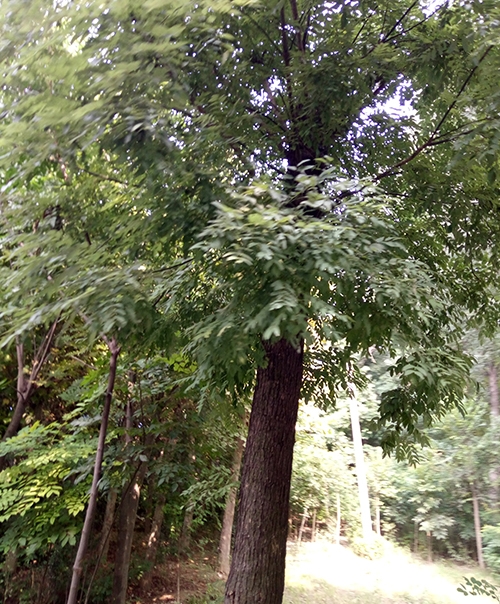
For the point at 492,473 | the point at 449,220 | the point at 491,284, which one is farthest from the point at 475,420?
the point at 449,220

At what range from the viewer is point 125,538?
492 centimetres

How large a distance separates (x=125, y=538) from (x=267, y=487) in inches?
111

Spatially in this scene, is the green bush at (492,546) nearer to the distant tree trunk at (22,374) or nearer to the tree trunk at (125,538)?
the tree trunk at (125,538)

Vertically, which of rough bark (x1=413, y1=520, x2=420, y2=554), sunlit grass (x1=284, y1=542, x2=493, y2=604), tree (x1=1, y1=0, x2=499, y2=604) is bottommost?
sunlit grass (x1=284, y1=542, x2=493, y2=604)

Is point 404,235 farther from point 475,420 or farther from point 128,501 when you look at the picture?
point 475,420

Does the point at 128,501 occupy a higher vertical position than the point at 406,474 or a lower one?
lower

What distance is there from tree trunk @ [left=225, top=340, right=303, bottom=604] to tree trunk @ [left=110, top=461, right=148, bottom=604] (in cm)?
203

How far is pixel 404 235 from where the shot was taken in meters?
3.80

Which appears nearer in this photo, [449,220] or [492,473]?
[449,220]

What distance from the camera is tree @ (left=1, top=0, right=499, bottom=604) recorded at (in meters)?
2.09

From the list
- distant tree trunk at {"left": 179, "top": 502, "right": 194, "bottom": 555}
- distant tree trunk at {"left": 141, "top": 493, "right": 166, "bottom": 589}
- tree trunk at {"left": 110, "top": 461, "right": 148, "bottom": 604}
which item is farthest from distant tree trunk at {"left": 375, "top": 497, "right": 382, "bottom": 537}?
tree trunk at {"left": 110, "top": 461, "right": 148, "bottom": 604}

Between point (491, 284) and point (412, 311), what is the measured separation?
1.98 meters

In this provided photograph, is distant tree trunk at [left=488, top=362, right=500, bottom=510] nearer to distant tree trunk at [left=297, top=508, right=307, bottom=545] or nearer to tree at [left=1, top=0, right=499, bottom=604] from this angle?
distant tree trunk at [left=297, top=508, right=307, bottom=545]

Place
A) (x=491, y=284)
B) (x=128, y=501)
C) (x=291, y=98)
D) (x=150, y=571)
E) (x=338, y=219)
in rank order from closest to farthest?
(x=338, y=219), (x=291, y=98), (x=491, y=284), (x=128, y=501), (x=150, y=571)
